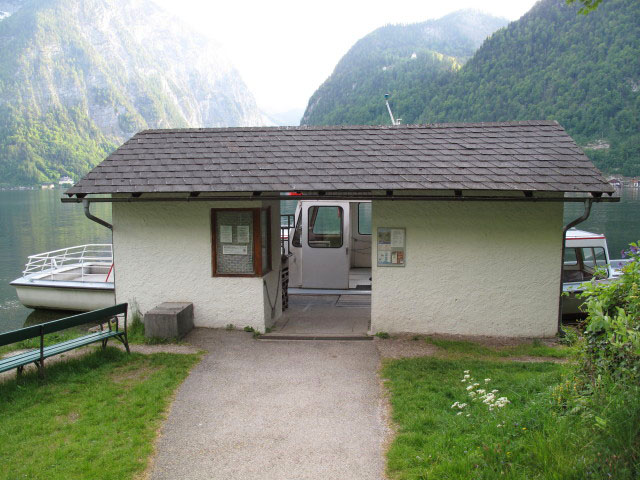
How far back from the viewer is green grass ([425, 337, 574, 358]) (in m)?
7.96

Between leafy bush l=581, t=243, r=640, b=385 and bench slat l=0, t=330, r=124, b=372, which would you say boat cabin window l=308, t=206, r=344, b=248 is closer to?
bench slat l=0, t=330, r=124, b=372

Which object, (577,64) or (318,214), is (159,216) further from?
(577,64)

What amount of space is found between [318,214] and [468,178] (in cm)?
501

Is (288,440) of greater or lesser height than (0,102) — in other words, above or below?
below

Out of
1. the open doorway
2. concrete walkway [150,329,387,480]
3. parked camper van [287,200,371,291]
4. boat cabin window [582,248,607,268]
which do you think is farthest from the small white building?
boat cabin window [582,248,607,268]

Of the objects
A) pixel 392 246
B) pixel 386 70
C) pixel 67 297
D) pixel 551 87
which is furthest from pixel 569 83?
pixel 392 246

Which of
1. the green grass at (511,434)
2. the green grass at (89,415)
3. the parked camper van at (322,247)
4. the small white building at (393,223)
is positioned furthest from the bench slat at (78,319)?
the parked camper van at (322,247)

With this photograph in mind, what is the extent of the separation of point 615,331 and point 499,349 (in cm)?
490

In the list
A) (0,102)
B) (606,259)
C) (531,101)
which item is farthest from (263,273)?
(0,102)

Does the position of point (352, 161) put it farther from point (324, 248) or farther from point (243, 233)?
point (324, 248)

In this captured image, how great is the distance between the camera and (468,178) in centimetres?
866

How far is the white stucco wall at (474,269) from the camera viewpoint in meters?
8.87

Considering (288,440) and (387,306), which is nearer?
(288,440)

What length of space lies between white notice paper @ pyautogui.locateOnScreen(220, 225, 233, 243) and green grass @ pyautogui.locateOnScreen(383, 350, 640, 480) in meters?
3.95
